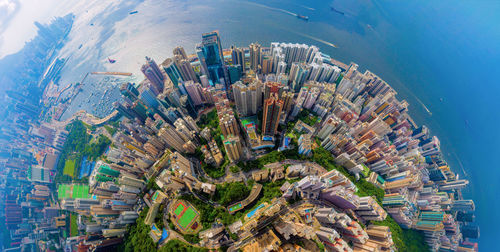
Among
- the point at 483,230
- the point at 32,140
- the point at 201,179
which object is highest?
the point at 32,140

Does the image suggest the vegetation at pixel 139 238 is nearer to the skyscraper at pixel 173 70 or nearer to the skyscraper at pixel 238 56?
the skyscraper at pixel 173 70

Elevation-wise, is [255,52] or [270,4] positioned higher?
[270,4]

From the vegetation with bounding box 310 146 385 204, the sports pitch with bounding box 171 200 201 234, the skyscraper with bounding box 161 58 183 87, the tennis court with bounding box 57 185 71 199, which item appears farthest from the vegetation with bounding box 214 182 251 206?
the tennis court with bounding box 57 185 71 199

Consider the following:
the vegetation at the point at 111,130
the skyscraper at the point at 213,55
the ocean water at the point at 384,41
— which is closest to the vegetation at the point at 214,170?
the skyscraper at the point at 213,55

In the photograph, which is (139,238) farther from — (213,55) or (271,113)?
(213,55)

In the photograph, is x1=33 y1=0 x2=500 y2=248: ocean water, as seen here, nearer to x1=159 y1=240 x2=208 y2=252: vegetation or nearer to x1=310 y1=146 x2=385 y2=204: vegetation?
x1=310 y1=146 x2=385 y2=204: vegetation

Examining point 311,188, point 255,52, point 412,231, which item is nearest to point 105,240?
point 311,188

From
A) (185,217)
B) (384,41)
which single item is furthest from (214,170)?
(384,41)

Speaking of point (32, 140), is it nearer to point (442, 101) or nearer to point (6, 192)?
point (6, 192)
